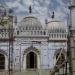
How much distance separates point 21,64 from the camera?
21.9 m

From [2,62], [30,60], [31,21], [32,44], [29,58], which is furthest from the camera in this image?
[30,60]

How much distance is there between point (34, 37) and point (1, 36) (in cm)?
204

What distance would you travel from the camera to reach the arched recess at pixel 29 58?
72.9 feet

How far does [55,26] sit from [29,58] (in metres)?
2.68

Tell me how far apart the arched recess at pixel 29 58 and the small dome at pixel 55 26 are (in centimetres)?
171

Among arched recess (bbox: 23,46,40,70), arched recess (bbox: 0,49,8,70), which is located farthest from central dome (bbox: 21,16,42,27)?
arched recess (bbox: 0,49,8,70)

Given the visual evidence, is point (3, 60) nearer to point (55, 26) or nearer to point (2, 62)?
point (2, 62)

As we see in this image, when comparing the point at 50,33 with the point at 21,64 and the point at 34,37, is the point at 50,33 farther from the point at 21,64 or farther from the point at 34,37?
the point at 21,64

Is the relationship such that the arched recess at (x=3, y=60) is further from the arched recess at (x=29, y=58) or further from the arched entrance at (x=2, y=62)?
the arched recess at (x=29, y=58)

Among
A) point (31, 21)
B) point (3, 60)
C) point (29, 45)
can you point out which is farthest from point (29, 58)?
point (31, 21)

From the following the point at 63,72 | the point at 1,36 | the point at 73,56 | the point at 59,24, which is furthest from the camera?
the point at 59,24

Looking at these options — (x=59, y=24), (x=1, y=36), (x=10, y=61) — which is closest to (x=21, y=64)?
(x=10, y=61)

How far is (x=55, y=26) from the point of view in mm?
23000

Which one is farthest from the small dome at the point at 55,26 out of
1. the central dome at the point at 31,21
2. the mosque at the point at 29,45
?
the central dome at the point at 31,21
